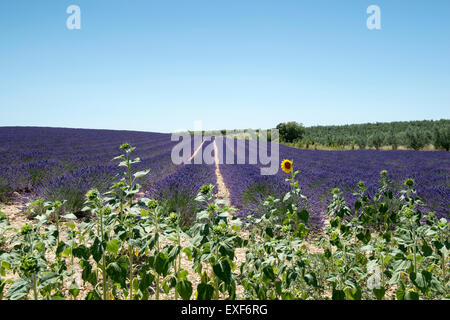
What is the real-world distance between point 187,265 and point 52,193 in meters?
2.60

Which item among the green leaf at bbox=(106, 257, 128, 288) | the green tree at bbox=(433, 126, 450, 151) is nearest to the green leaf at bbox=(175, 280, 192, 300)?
the green leaf at bbox=(106, 257, 128, 288)

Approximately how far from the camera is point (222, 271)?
47.6 inches

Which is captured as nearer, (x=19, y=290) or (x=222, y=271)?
(x=19, y=290)

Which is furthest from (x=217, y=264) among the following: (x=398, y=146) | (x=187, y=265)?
(x=398, y=146)

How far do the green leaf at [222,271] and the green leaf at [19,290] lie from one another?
2.53 ft

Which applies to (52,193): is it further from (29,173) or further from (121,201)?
(121,201)

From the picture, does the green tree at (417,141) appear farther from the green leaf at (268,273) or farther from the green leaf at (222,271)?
the green leaf at (222,271)

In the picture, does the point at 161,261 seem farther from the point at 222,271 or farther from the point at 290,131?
the point at 290,131

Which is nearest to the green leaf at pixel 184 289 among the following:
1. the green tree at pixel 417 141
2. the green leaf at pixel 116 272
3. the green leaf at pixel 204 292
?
→ the green leaf at pixel 204 292

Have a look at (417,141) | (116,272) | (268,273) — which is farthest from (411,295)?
(417,141)

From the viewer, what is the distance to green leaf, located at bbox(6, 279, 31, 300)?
39.9 inches

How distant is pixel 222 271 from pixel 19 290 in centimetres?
83

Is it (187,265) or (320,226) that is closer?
(187,265)
